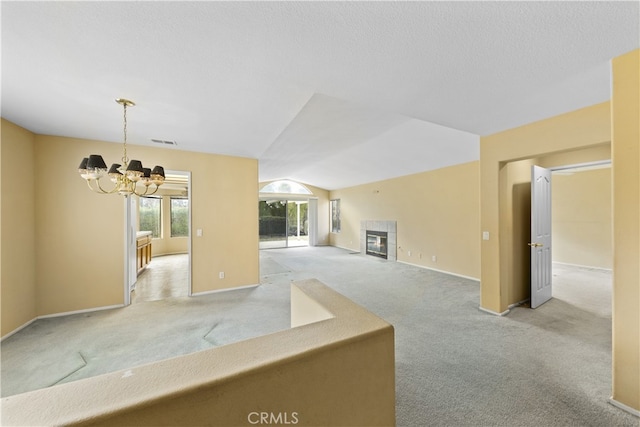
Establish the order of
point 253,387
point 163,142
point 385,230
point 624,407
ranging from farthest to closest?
point 385,230, point 163,142, point 624,407, point 253,387

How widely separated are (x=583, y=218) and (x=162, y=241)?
1188cm

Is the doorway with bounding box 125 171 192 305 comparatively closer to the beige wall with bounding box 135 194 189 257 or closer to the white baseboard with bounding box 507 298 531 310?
the beige wall with bounding box 135 194 189 257

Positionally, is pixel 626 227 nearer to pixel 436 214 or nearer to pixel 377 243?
pixel 436 214

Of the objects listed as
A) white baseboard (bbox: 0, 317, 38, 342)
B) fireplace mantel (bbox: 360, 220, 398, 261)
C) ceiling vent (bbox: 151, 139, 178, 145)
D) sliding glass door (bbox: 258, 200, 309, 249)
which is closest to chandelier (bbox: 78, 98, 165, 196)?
ceiling vent (bbox: 151, 139, 178, 145)

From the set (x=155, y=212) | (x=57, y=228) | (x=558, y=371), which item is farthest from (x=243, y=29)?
(x=155, y=212)

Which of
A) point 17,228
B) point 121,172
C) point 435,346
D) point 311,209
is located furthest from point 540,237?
point 311,209

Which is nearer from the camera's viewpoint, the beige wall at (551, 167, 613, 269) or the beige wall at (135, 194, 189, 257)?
the beige wall at (551, 167, 613, 269)

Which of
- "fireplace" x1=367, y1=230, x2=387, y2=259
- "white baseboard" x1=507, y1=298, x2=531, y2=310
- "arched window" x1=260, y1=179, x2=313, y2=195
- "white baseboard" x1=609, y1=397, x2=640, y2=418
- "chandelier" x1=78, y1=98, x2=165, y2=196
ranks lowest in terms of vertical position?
"white baseboard" x1=609, y1=397, x2=640, y2=418

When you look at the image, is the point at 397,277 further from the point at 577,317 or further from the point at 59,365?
the point at 59,365

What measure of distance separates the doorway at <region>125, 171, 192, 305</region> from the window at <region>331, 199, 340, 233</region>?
18.1 ft

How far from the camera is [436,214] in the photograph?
5.76 meters

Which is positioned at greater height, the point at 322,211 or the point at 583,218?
the point at 322,211

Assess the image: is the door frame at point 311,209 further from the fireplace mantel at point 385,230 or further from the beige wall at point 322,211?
the fireplace mantel at point 385,230

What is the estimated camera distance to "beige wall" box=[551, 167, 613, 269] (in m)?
5.52
